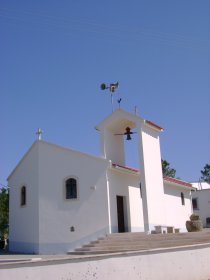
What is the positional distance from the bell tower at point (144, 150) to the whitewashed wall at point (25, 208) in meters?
4.47

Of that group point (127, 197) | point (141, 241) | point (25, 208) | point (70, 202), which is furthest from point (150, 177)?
point (25, 208)

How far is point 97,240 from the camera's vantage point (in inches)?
766

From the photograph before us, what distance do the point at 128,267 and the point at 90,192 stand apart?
1111cm

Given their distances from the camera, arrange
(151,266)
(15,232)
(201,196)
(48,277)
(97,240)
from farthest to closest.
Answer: (201,196) < (15,232) < (97,240) < (151,266) < (48,277)

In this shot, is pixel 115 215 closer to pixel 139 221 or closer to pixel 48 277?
pixel 139 221

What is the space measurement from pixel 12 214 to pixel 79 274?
1710 cm

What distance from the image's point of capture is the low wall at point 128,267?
8359mm

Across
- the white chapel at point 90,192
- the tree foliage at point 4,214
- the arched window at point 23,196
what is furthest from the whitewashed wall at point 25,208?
the tree foliage at point 4,214

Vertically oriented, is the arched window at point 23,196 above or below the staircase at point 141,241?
above

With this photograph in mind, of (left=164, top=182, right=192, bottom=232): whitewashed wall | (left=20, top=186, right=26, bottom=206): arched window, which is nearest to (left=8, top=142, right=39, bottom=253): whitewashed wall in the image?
(left=20, top=186, right=26, bottom=206): arched window

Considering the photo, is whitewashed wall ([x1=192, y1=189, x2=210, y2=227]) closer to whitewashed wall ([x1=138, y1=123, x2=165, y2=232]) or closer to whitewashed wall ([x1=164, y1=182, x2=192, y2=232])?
whitewashed wall ([x1=164, y1=182, x2=192, y2=232])

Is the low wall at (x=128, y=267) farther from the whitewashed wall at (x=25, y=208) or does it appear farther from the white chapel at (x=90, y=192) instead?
the whitewashed wall at (x=25, y=208)

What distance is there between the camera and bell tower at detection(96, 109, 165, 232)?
20625 millimetres

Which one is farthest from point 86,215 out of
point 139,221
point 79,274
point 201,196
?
point 201,196
